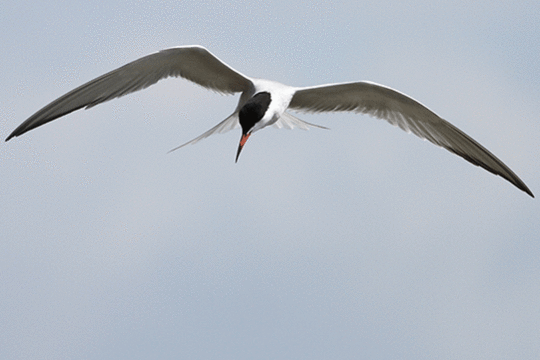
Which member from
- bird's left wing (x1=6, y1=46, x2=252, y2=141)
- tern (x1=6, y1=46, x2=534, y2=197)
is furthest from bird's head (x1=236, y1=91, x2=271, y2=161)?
bird's left wing (x1=6, y1=46, x2=252, y2=141)

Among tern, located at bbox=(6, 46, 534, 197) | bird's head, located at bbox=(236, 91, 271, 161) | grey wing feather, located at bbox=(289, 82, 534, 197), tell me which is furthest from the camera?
grey wing feather, located at bbox=(289, 82, 534, 197)

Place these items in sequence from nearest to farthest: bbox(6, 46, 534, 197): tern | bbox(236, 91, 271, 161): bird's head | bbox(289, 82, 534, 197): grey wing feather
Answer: bbox(236, 91, 271, 161): bird's head, bbox(6, 46, 534, 197): tern, bbox(289, 82, 534, 197): grey wing feather

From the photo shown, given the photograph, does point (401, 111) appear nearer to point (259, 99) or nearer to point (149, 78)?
point (259, 99)

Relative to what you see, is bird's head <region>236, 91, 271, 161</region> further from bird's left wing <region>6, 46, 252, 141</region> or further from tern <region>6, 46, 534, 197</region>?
bird's left wing <region>6, 46, 252, 141</region>

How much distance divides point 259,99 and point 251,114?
0.15m

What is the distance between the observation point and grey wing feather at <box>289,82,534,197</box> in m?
5.90

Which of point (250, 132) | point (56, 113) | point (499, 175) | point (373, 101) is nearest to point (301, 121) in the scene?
point (373, 101)

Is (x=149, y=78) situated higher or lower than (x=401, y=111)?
lower

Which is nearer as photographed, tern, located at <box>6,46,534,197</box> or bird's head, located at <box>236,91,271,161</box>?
bird's head, located at <box>236,91,271,161</box>

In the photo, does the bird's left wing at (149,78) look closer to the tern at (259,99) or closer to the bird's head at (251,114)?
the tern at (259,99)

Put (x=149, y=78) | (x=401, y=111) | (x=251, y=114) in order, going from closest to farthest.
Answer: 1. (x=251, y=114)
2. (x=149, y=78)
3. (x=401, y=111)

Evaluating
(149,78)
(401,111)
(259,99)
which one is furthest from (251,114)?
(401,111)

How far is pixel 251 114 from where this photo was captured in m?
5.18

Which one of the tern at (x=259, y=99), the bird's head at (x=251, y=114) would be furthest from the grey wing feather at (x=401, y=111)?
the bird's head at (x=251, y=114)
